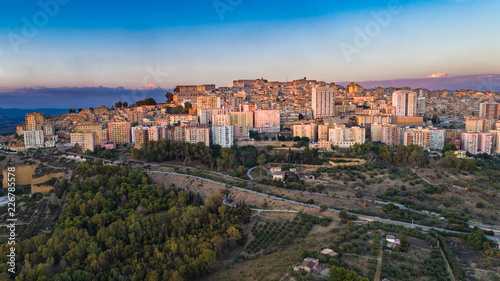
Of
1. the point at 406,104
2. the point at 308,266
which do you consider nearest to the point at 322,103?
the point at 406,104

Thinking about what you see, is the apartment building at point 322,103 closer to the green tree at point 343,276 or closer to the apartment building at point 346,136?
the apartment building at point 346,136

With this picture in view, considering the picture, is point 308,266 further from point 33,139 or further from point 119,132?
point 33,139

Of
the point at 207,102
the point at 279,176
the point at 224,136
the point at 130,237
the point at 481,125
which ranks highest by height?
the point at 207,102

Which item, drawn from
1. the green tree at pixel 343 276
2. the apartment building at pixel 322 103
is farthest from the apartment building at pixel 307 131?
the green tree at pixel 343 276

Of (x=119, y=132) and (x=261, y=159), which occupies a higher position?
(x=119, y=132)

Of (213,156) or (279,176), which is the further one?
(213,156)

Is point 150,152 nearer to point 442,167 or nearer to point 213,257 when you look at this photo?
point 213,257

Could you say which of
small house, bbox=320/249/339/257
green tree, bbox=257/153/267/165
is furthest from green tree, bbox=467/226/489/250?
green tree, bbox=257/153/267/165

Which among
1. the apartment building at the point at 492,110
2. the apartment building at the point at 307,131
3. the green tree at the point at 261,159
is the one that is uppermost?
the apartment building at the point at 492,110

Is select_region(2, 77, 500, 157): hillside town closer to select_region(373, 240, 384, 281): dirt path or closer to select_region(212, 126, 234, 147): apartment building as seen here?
→ select_region(212, 126, 234, 147): apartment building
